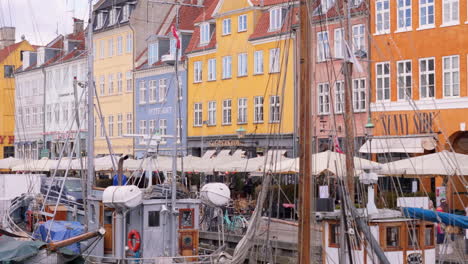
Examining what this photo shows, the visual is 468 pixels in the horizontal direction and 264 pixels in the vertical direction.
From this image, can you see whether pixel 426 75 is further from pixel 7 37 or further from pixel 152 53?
pixel 7 37

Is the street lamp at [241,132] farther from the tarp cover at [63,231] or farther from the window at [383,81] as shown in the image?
the tarp cover at [63,231]

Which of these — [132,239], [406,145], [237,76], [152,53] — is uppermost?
[152,53]

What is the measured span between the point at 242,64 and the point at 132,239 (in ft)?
91.7

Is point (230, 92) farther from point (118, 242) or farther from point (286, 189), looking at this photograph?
point (118, 242)

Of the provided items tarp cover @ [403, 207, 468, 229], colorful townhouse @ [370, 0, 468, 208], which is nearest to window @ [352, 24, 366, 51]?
colorful townhouse @ [370, 0, 468, 208]

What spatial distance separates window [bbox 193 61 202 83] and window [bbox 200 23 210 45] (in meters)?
1.21

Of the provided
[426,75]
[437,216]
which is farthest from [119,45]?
[437,216]

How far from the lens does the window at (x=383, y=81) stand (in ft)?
122

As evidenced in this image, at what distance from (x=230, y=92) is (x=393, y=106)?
1249 cm

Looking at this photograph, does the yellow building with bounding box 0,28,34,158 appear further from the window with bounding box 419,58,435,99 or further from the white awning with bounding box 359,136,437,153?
the window with bounding box 419,58,435,99

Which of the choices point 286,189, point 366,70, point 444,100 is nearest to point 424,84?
point 444,100

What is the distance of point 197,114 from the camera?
165ft

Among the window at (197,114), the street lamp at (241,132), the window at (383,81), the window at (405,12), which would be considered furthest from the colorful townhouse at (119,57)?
the window at (405,12)

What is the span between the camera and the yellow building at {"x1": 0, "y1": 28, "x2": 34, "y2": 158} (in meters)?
73.5
